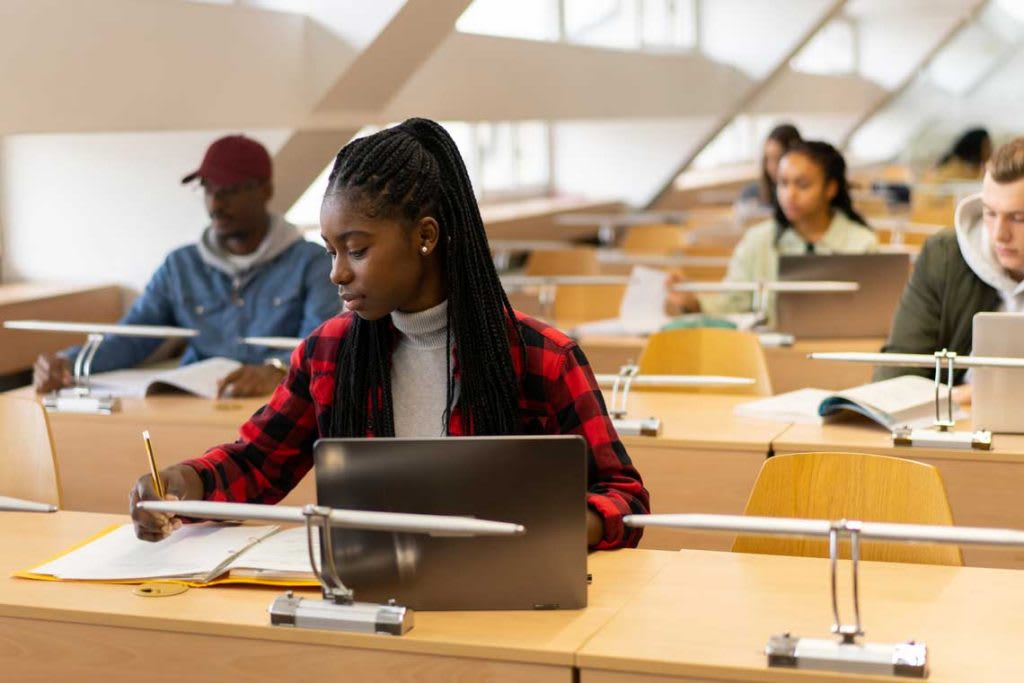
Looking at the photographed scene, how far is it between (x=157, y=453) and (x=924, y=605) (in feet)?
6.80

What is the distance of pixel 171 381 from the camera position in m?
3.74

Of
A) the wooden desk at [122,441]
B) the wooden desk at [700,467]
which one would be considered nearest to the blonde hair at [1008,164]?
the wooden desk at [700,467]

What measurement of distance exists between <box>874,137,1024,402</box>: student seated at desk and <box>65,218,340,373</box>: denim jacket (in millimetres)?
1460

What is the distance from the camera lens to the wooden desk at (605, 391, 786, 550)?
313 centimetres

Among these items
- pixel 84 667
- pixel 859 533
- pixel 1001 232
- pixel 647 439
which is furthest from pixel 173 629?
pixel 1001 232

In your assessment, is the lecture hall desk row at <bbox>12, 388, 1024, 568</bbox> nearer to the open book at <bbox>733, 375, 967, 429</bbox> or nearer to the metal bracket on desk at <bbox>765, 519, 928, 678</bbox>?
the open book at <bbox>733, 375, 967, 429</bbox>

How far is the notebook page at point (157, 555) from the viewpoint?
207 centimetres

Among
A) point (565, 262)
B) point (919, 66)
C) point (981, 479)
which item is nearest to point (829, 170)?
point (565, 262)

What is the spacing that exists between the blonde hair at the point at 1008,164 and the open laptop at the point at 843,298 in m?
→ 1.22

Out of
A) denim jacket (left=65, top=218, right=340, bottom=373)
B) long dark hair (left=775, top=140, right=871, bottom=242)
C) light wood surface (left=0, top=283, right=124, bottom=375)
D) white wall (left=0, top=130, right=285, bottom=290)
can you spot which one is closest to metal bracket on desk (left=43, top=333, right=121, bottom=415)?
denim jacket (left=65, top=218, right=340, bottom=373)

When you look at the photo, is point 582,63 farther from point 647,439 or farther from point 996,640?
point 996,640

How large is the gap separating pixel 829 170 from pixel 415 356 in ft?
9.46

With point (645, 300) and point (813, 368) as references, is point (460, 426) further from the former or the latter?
point (645, 300)

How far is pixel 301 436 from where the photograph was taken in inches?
91.7
